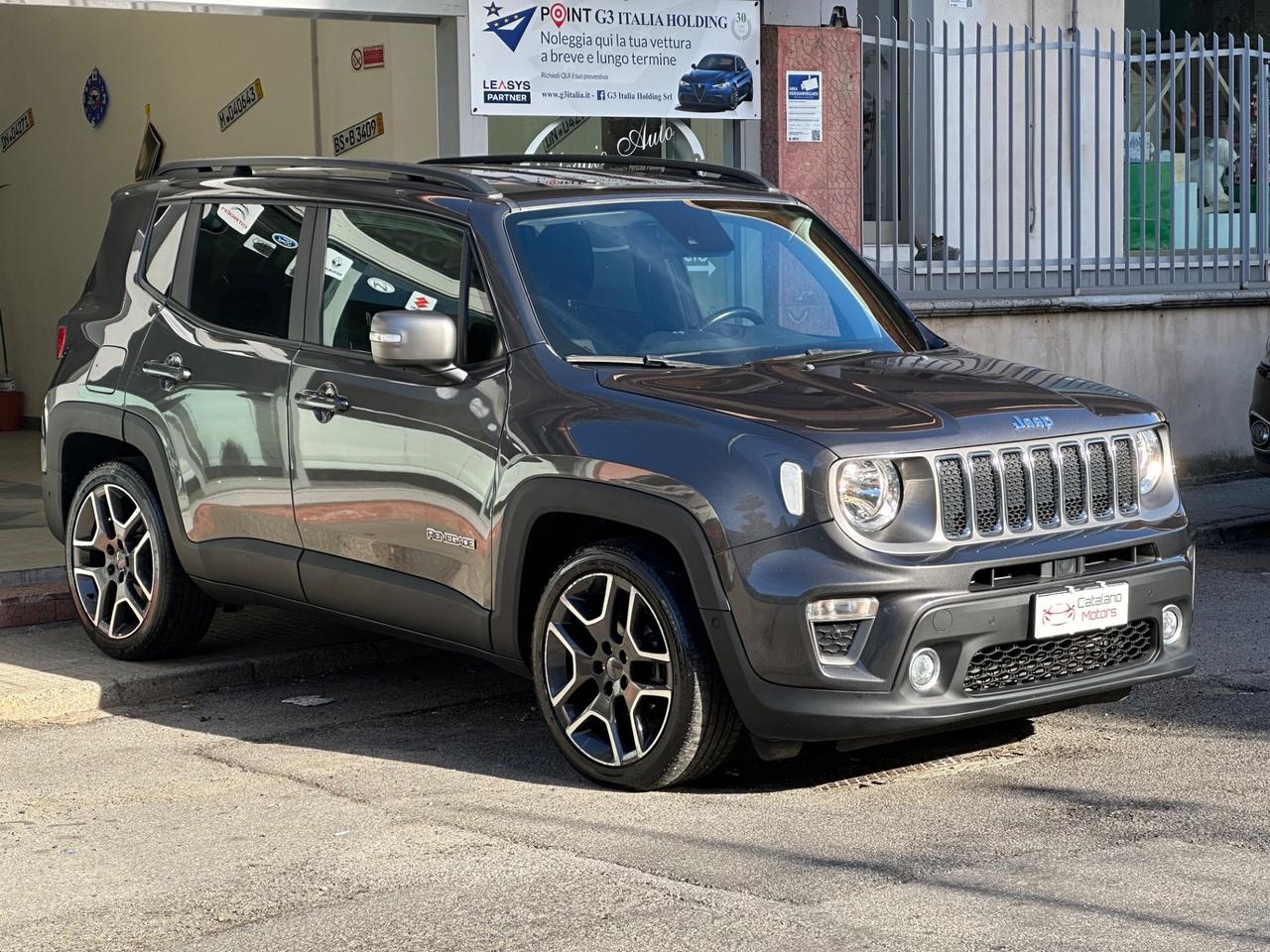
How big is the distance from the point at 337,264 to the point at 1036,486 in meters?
2.62

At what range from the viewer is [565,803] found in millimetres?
5688

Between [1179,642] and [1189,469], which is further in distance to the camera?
[1189,469]

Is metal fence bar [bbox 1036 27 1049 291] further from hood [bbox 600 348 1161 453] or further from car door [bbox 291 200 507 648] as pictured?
car door [bbox 291 200 507 648]

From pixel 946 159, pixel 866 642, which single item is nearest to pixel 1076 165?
pixel 946 159

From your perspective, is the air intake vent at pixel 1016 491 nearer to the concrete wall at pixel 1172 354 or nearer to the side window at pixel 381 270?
the side window at pixel 381 270

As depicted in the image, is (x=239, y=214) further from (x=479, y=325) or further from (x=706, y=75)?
(x=706, y=75)

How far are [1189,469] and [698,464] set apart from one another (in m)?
9.01

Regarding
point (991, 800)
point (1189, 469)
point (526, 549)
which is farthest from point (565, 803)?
point (1189, 469)

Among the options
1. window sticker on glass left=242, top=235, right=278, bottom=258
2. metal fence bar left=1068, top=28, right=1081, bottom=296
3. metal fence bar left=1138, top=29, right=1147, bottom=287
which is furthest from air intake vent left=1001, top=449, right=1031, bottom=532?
metal fence bar left=1138, top=29, right=1147, bottom=287

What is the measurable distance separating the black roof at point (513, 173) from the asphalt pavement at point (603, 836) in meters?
1.90

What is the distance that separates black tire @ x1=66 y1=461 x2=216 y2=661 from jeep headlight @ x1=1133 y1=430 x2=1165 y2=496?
11.9 ft

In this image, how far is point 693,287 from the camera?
643 cm

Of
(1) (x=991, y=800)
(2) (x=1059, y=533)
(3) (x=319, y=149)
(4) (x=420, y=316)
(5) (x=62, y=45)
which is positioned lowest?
(1) (x=991, y=800)

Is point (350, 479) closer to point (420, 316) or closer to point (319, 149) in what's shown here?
point (420, 316)
